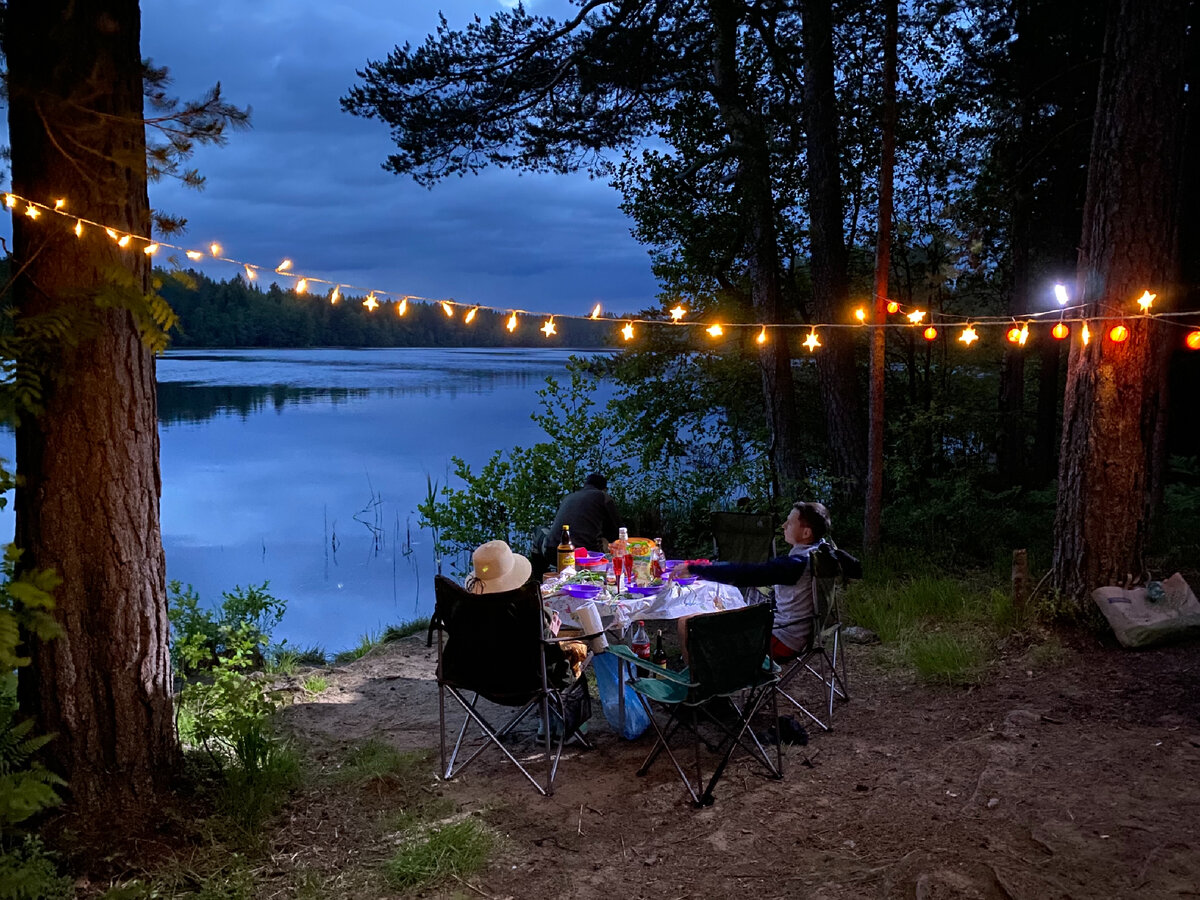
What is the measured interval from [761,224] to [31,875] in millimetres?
8097

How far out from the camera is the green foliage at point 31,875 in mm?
2344

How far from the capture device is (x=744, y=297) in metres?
10.5

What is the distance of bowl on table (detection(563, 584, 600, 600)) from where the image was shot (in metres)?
3.96

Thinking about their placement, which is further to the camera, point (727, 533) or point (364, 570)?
point (364, 570)

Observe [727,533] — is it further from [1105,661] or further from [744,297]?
[744,297]

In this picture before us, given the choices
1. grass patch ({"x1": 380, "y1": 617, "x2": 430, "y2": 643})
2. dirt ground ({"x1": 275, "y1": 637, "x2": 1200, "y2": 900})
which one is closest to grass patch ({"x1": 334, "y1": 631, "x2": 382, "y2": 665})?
grass patch ({"x1": 380, "y1": 617, "x2": 430, "y2": 643})

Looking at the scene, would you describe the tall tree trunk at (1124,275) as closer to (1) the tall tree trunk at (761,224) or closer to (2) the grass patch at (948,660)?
(2) the grass patch at (948,660)

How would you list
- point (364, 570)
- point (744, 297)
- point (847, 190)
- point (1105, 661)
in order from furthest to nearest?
point (364, 570) → point (744, 297) → point (847, 190) → point (1105, 661)

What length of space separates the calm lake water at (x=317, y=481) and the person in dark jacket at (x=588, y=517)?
10.8 ft

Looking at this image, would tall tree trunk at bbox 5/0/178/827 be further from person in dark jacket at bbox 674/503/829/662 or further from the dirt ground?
person in dark jacket at bbox 674/503/829/662

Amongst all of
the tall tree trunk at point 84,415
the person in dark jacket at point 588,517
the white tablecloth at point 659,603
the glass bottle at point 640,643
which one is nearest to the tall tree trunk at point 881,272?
the person in dark jacket at point 588,517

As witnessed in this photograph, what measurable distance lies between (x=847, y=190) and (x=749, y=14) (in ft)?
7.94

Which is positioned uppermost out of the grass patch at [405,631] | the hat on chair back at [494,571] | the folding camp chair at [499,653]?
the hat on chair back at [494,571]

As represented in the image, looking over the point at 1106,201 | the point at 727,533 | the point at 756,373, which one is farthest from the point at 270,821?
the point at 756,373
